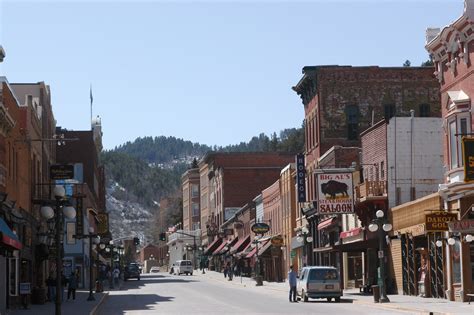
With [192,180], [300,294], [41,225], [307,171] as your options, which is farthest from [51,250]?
[192,180]

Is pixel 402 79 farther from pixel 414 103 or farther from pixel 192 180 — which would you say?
pixel 192 180

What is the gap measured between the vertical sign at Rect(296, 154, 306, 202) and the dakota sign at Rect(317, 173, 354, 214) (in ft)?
45.5

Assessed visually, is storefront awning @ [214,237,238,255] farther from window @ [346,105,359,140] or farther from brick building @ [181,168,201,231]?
window @ [346,105,359,140]

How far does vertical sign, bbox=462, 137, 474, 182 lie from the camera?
117 feet

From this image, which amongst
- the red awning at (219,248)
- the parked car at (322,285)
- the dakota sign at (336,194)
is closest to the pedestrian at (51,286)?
the parked car at (322,285)

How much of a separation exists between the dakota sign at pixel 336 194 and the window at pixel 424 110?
494 inches

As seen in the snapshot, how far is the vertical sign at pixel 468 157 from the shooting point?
117 feet

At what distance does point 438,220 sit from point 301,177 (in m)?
31.9

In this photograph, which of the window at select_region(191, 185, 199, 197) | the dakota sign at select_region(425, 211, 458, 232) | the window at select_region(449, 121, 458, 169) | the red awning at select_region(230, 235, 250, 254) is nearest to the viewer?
the dakota sign at select_region(425, 211, 458, 232)

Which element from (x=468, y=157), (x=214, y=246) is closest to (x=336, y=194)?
(x=468, y=157)

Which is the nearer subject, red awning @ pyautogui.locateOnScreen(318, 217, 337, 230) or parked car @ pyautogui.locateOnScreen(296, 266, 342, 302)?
parked car @ pyautogui.locateOnScreen(296, 266, 342, 302)

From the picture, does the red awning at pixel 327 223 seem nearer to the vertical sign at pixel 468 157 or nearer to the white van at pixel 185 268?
the vertical sign at pixel 468 157

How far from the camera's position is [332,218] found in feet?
222

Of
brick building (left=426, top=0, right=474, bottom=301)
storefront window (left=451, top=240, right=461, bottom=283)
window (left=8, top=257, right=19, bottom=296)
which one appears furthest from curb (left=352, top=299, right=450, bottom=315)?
window (left=8, top=257, right=19, bottom=296)
